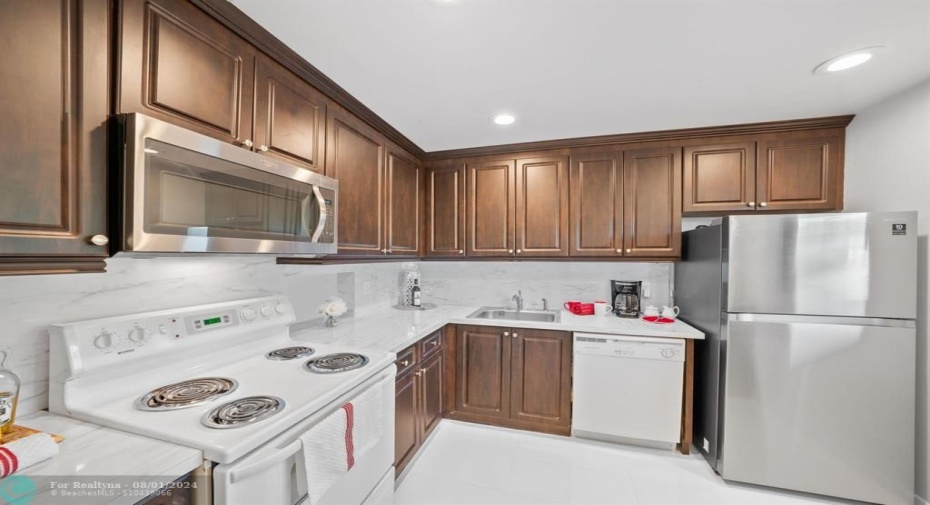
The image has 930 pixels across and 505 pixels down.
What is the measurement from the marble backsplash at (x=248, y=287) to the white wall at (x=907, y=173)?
4.17ft

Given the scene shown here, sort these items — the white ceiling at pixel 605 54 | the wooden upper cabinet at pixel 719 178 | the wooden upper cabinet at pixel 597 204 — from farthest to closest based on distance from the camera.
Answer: the wooden upper cabinet at pixel 597 204 → the wooden upper cabinet at pixel 719 178 → the white ceiling at pixel 605 54

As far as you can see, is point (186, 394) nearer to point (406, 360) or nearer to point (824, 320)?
point (406, 360)

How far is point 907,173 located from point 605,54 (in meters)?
1.88

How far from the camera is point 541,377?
2.59 meters

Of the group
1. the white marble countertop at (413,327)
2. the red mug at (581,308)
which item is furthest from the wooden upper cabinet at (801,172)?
the red mug at (581,308)

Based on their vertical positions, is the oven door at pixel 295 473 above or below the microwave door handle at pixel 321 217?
below

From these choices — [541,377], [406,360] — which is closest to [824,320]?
[541,377]

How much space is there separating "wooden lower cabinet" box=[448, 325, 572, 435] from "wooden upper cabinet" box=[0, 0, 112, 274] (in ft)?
7.20

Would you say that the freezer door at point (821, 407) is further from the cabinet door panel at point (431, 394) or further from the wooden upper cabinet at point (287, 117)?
the wooden upper cabinet at point (287, 117)

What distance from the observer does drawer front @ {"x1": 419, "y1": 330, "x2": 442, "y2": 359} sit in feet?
7.45

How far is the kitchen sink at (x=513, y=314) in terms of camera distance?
3.01 metres

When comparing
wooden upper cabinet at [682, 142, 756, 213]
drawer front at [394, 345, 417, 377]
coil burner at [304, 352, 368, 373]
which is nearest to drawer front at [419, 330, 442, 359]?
drawer front at [394, 345, 417, 377]

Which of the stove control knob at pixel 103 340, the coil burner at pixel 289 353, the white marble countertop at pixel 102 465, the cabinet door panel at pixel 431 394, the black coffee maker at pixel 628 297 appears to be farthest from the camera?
the black coffee maker at pixel 628 297

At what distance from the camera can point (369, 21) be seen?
1375 mm
